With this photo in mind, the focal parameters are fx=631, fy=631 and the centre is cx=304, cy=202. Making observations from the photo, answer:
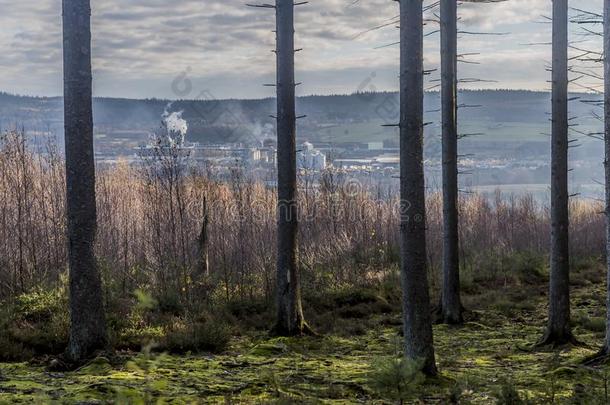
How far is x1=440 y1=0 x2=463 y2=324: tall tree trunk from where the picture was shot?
11.9 m

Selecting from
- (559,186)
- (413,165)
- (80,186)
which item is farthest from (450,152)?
(80,186)

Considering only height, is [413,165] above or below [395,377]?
above

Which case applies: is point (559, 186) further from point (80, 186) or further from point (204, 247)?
point (204, 247)

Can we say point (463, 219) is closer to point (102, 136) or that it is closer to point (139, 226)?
point (139, 226)

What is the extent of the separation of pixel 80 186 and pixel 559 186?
7.01 metres

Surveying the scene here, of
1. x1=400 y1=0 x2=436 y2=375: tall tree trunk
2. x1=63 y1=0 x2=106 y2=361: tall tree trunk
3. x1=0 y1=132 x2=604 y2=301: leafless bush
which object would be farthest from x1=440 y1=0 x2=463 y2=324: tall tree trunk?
x1=63 y1=0 x2=106 y2=361: tall tree trunk

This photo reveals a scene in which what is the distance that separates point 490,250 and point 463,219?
4.98 metres

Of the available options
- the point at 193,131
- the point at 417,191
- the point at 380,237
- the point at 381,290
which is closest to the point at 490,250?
the point at 380,237

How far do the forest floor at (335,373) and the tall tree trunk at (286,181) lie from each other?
487mm

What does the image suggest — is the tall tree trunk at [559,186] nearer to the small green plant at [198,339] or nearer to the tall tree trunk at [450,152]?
the tall tree trunk at [450,152]

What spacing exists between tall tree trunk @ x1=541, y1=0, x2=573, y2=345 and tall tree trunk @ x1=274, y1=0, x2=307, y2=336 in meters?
4.05

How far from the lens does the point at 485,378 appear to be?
7781 millimetres

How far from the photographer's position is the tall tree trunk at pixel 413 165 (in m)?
7.17

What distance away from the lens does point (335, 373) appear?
26.0 ft
